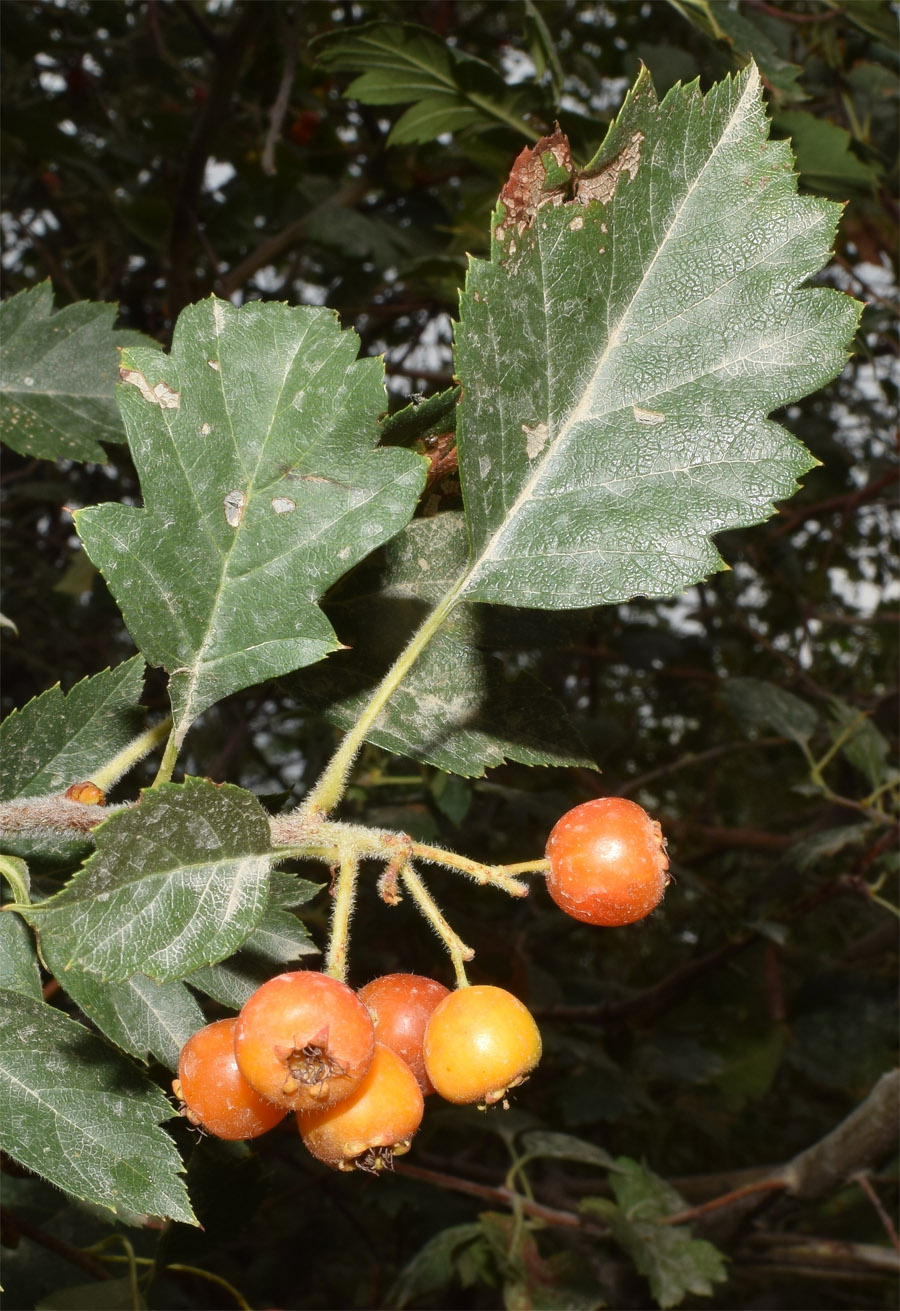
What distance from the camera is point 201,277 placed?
377 cm

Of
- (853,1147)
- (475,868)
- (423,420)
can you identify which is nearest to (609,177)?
(423,420)

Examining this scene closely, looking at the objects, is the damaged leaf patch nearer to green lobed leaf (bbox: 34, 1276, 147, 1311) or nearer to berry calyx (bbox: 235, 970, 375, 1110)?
berry calyx (bbox: 235, 970, 375, 1110)

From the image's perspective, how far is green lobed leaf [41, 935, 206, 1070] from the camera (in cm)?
98

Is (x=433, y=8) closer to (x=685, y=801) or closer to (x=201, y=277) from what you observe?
(x=201, y=277)

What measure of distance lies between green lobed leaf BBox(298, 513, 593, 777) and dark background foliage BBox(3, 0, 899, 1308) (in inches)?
42.4

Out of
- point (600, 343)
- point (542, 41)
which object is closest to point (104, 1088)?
point (600, 343)

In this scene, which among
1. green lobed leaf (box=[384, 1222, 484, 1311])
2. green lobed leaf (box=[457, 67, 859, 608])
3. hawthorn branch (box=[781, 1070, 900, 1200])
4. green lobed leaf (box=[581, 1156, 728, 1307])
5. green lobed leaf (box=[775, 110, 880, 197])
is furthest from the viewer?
green lobed leaf (box=[384, 1222, 484, 1311])

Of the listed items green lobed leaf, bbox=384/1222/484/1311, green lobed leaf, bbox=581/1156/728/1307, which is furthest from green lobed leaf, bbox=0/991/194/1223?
green lobed leaf, bbox=384/1222/484/1311

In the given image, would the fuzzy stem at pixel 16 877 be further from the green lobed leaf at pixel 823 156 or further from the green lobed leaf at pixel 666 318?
the green lobed leaf at pixel 823 156

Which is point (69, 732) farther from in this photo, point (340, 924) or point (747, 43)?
point (747, 43)

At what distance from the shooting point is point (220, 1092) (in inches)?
35.7

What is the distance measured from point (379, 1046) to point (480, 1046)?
0.10 metres

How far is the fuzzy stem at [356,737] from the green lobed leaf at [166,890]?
118 mm

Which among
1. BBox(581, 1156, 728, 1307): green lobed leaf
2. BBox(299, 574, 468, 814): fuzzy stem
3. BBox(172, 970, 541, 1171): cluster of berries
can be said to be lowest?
BBox(581, 1156, 728, 1307): green lobed leaf
